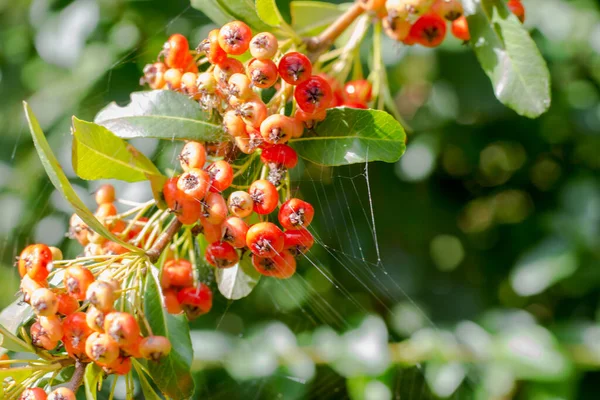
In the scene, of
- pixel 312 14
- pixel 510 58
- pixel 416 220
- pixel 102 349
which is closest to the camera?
pixel 102 349

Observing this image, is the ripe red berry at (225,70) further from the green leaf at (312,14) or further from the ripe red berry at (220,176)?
the green leaf at (312,14)

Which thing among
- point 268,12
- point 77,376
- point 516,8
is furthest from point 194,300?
point 516,8

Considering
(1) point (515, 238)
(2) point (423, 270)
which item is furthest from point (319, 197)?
(1) point (515, 238)

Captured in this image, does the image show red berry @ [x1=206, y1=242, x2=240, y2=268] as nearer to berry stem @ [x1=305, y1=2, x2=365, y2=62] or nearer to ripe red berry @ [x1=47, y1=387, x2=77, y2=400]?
ripe red berry @ [x1=47, y1=387, x2=77, y2=400]

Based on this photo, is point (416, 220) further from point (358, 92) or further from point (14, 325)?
point (14, 325)

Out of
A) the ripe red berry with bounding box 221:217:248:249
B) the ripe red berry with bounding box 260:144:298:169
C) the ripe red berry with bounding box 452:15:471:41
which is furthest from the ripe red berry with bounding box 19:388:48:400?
the ripe red berry with bounding box 452:15:471:41

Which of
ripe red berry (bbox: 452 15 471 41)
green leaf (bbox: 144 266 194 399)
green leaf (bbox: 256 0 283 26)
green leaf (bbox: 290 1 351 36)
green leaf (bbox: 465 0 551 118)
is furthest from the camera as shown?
green leaf (bbox: 290 1 351 36)
